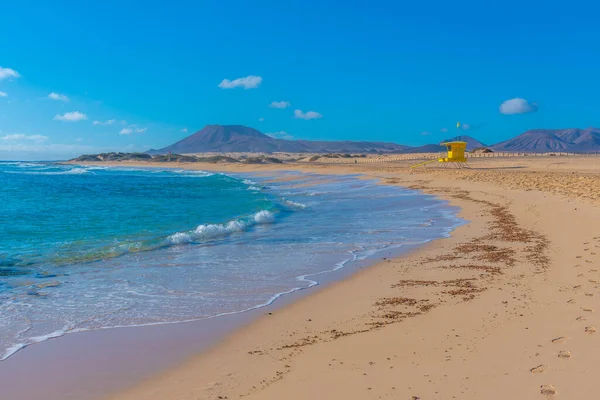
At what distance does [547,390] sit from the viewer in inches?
162

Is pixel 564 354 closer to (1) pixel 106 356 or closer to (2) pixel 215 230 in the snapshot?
(1) pixel 106 356

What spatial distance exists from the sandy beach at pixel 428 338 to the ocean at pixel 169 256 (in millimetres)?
1382

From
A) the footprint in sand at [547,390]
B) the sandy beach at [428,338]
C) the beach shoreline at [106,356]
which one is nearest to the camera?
the footprint in sand at [547,390]

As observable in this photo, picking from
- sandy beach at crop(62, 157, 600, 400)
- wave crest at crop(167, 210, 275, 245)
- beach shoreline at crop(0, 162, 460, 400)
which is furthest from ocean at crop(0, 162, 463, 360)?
sandy beach at crop(62, 157, 600, 400)

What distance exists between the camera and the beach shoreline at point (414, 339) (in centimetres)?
440

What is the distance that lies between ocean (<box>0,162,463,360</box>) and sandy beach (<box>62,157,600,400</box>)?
138 centimetres

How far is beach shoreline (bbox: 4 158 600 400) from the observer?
14.4 ft

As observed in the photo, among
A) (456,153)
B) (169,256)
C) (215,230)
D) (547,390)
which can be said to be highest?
(456,153)

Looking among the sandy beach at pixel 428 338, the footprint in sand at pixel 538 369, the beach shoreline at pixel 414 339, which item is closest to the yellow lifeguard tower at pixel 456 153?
the sandy beach at pixel 428 338

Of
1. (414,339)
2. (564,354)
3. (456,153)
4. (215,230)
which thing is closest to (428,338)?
(414,339)

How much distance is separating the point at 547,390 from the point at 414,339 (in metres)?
1.62

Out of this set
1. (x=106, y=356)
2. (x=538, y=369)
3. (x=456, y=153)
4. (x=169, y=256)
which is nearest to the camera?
(x=538, y=369)

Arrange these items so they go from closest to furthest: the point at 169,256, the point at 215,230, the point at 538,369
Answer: the point at 538,369 < the point at 169,256 < the point at 215,230

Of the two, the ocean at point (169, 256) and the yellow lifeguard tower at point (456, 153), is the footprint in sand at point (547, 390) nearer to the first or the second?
the ocean at point (169, 256)
